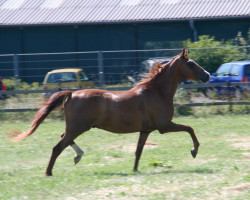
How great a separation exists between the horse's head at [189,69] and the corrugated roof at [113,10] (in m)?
16.5

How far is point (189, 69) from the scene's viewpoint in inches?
365

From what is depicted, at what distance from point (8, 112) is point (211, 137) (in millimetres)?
7056

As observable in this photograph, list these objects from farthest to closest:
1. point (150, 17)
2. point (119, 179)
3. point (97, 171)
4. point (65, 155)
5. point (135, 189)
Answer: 1. point (150, 17)
2. point (65, 155)
3. point (97, 171)
4. point (119, 179)
5. point (135, 189)

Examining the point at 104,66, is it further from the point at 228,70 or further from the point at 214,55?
the point at 228,70

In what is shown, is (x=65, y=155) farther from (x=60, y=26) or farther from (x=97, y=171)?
→ (x=60, y=26)

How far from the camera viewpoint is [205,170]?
816 centimetres

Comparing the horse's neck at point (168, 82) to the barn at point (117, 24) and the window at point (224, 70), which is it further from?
the barn at point (117, 24)

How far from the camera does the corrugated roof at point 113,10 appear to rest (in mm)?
25609

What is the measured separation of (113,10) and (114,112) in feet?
62.1

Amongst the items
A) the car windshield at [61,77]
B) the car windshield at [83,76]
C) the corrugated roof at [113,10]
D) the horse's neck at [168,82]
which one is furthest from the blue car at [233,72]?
the horse's neck at [168,82]

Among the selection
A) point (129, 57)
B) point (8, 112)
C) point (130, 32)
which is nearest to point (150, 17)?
point (130, 32)

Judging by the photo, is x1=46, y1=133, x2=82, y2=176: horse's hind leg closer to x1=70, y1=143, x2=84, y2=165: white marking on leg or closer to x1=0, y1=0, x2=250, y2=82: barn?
x1=70, y1=143, x2=84, y2=165: white marking on leg

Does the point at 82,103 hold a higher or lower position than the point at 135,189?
higher

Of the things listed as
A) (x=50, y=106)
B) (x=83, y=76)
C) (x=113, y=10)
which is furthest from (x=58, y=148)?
(x=113, y=10)
